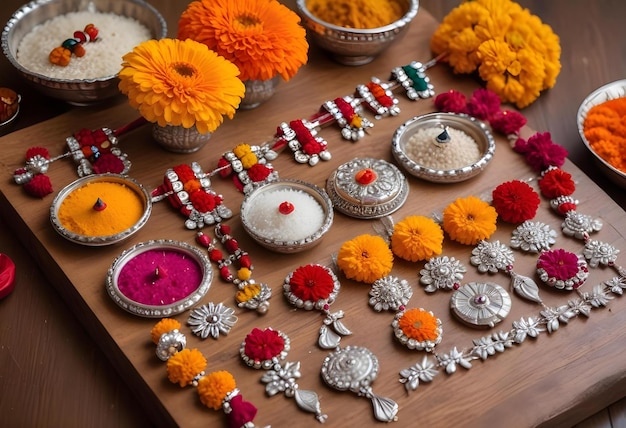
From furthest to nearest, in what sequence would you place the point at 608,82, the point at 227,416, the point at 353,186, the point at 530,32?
the point at 608,82, the point at 530,32, the point at 353,186, the point at 227,416

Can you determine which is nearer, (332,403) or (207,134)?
(332,403)

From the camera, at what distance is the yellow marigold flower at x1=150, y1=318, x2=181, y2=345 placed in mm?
1698

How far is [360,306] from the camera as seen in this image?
1.80 metres

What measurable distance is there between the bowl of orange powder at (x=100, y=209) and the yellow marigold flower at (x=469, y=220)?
0.68 meters

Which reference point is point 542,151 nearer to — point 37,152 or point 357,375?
point 357,375

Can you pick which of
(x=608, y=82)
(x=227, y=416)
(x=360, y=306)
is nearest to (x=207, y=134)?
(x=360, y=306)

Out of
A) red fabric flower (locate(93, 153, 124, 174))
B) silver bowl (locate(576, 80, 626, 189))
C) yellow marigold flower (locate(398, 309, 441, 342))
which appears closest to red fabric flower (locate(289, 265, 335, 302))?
yellow marigold flower (locate(398, 309, 441, 342))

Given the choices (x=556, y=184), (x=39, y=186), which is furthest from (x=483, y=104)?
(x=39, y=186)

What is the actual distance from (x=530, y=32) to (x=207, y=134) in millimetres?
902

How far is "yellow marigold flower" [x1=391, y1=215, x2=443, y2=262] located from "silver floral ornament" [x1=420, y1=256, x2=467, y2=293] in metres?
0.02

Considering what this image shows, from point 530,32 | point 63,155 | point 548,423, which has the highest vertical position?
point 530,32

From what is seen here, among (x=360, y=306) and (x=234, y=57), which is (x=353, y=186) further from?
(x=234, y=57)

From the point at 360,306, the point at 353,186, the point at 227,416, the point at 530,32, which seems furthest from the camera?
the point at 530,32

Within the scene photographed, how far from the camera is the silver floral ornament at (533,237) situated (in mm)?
1905
